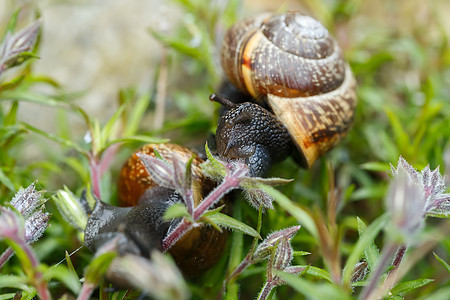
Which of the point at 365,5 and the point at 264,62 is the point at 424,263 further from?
the point at 365,5

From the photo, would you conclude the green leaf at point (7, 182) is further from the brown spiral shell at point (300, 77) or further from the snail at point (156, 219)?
the brown spiral shell at point (300, 77)

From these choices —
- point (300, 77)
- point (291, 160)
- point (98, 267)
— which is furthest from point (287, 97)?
point (98, 267)

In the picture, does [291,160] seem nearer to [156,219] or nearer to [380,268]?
[156,219]

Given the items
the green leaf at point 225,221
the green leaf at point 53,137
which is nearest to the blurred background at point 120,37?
the green leaf at point 53,137

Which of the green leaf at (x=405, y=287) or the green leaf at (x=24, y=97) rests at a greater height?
the green leaf at (x=24, y=97)

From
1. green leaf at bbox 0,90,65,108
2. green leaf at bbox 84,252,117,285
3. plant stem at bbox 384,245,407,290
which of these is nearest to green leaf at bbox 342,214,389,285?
plant stem at bbox 384,245,407,290

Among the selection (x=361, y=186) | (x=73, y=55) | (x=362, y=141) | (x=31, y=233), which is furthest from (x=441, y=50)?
(x=31, y=233)
